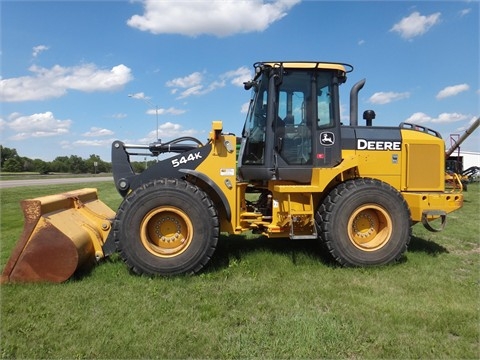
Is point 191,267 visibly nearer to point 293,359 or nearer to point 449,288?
point 293,359

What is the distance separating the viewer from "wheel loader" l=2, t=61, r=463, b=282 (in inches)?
208

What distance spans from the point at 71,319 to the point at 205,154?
268 centimetres

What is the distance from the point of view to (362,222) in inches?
237

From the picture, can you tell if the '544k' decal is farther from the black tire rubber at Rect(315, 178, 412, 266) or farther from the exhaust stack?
the exhaust stack

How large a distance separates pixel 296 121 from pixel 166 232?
7.98 ft

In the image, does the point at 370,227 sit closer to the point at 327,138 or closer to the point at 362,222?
the point at 362,222

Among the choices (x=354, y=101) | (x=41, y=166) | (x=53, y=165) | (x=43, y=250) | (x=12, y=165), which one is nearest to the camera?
(x=43, y=250)

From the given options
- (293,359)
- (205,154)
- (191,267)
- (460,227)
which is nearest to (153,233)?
(191,267)

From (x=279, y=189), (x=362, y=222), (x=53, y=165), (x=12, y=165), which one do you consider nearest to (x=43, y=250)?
(x=279, y=189)

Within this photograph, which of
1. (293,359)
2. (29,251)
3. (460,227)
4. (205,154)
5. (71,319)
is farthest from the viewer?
(460,227)

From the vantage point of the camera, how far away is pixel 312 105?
606 cm

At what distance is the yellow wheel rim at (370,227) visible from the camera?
5.80 m

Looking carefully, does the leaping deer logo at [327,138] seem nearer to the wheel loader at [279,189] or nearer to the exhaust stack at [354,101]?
the wheel loader at [279,189]

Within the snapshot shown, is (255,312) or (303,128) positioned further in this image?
(303,128)
